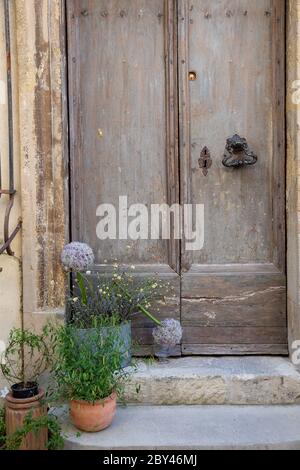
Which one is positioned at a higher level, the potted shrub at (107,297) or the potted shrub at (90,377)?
the potted shrub at (107,297)

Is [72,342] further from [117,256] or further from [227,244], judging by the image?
[227,244]

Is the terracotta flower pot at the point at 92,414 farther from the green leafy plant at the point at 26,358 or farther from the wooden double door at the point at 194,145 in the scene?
the wooden double door at the point at 194,145

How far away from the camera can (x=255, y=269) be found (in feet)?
11.3

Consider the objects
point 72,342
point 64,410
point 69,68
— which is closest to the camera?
point 72,342

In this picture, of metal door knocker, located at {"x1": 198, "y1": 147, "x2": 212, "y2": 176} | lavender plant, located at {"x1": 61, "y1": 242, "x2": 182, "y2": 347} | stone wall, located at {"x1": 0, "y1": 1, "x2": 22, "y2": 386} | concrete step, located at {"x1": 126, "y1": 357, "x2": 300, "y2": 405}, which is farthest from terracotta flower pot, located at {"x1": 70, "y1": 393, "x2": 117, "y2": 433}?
metal door knocker, located at {"x1": 198, "y1": 147, "x2": 212, "y2": 176}

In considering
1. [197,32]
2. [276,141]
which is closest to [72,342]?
[276,141]

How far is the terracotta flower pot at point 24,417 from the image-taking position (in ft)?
8.87

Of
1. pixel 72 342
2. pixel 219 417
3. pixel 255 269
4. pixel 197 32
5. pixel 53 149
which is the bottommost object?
pixel 219 417

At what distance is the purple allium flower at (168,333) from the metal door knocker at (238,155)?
102 cm

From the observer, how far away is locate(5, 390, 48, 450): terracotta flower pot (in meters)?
2.71

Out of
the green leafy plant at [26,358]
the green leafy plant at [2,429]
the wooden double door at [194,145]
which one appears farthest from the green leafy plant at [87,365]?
the wooden double door at [194,145]

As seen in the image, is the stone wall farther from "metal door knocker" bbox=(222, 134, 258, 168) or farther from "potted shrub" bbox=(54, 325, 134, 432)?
"metal door knocker" bbox=(222, 134, 258, 168)

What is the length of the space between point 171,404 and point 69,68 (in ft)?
6.81

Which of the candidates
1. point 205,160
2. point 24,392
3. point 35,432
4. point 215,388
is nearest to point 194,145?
point 205,160
